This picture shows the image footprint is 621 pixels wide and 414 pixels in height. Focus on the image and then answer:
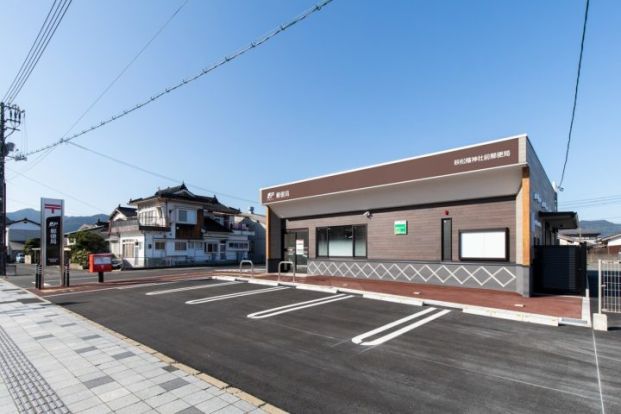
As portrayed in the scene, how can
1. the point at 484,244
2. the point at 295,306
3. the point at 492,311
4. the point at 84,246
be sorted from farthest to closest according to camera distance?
1. the point at 84,246
2. the point at 484,244
3. the point at 295,306
4. the point at 492,311

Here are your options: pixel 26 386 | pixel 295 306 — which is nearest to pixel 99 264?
pixel 295 306

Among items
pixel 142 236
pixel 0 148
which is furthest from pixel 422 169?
pixel 0 148

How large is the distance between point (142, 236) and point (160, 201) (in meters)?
4.10

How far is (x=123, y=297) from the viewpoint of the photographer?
1212 centimetres

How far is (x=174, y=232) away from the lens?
3369 centimetres

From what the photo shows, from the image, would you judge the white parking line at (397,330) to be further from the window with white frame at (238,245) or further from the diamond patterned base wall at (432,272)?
the window with white frame at (238,245)

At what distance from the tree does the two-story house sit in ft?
5.78

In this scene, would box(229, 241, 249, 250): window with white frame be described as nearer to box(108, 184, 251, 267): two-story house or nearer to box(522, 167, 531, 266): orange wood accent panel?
box(108, 184, 251, 267): two-story house

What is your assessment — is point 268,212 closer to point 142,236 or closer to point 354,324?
point 354,324

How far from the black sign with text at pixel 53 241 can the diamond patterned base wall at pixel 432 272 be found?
12813 millimetres

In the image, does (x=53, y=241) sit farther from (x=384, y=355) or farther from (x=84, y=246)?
(x=84, y=246)

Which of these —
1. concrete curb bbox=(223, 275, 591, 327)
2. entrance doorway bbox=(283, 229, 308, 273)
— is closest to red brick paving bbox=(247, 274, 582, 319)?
concrete curb bbox=(223, 275, 591, 327)

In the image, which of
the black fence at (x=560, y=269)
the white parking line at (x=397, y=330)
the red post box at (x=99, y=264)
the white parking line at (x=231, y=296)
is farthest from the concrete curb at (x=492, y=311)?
the red post box at (x=99, y=264)

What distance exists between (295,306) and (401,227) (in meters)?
6.74
